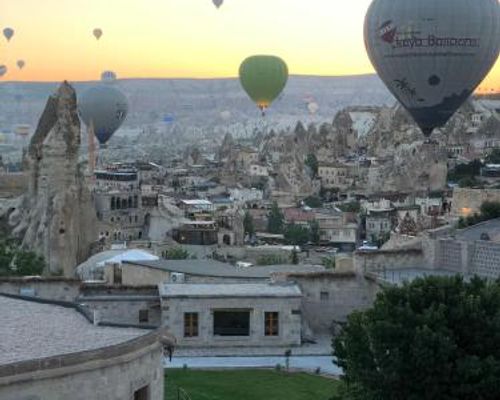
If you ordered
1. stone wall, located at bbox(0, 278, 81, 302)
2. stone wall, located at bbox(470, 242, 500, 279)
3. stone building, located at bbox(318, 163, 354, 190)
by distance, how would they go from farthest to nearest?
stone building, located at bbox(318, 163, 354, 190) < stone wall, located at bbox(470, 242, 500, 279) < stone wall, located at bbox(0, 278, 81, 302)

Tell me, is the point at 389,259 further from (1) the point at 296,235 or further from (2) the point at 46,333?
(1) the point at 296,235

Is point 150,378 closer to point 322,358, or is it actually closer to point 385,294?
point 385,294

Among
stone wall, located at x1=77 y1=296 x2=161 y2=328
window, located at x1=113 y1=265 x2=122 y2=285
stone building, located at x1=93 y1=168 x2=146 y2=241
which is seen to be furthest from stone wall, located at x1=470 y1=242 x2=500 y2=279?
stone building, located at x1=93 y1=168 x2=146 y2=241

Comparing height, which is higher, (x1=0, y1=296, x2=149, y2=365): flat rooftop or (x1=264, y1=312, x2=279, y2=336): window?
(x1=0, y1=296, x2=149, y2=365): flat rooftop

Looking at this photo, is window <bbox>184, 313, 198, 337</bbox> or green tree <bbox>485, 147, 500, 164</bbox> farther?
green tree <bbox>485, 147, 500, 164</bbox>

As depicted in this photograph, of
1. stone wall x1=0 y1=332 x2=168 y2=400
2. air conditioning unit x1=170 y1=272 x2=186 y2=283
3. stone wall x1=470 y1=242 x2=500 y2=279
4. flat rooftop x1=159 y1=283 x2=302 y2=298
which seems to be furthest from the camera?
air conditioning unit x1=170 y1=272 x2=186 y2=283

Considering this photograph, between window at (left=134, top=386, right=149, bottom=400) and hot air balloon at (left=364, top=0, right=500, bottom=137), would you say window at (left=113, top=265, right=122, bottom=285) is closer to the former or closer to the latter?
window at (left=134, top=386, right=149, bottom=400)

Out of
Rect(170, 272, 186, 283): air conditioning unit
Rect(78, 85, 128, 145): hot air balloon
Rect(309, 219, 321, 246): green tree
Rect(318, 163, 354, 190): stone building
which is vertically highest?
Rect(78, 85, 128, 145): hot air balloon
